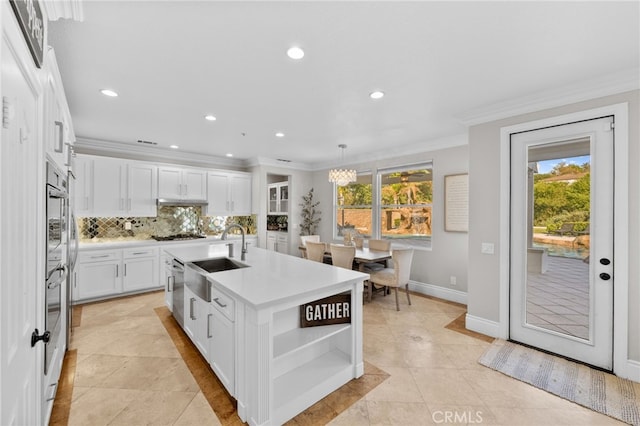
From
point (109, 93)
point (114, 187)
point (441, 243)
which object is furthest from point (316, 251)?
point (114, 187)

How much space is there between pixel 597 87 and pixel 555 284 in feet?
5.98

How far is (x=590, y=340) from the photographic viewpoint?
8.20 ft

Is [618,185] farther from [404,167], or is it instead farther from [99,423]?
[99,423]

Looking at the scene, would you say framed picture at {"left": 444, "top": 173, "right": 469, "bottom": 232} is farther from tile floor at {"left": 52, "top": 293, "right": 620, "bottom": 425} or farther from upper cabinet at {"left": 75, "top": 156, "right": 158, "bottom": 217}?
upper cabinet at {"left": 75, "top": 156, "right": 158, "bottom": 217}

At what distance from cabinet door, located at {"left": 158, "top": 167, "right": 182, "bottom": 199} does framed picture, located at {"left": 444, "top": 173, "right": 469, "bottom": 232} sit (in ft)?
15.3

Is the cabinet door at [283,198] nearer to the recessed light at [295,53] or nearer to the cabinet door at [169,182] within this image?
the cabinet door at [169,182]

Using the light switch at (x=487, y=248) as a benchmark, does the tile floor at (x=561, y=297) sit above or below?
below

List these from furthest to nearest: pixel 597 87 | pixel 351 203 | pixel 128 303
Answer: pixel 351 203
pixel 128 303
pixel 597 87

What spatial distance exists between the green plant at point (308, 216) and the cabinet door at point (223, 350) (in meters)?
4.29

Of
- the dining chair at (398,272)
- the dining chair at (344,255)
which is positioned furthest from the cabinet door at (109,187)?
the dining chair at (398,272)

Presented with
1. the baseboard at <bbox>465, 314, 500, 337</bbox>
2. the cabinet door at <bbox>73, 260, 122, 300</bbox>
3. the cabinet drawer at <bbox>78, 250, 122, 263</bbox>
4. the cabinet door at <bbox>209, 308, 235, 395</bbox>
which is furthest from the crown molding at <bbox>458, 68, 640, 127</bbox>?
the cabinet door at <bbox>73, 260, 122, 300</bbox>

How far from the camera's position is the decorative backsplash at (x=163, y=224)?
4625 millimetres

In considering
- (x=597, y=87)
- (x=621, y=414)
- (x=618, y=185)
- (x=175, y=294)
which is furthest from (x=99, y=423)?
(x=597, y=87)

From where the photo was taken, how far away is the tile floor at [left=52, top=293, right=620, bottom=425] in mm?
1886
